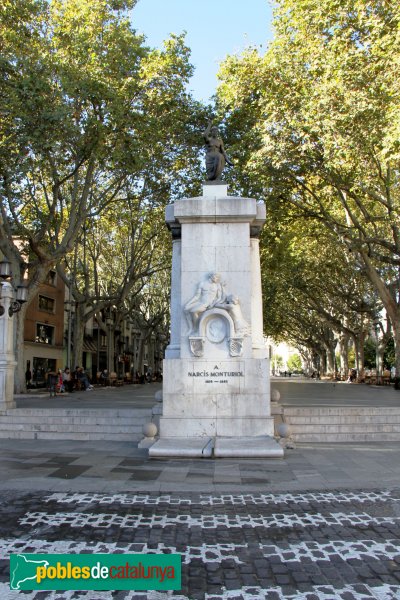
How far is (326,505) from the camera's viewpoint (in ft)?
20.9

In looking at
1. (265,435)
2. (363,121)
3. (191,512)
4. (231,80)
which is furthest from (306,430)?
A: (231,80)

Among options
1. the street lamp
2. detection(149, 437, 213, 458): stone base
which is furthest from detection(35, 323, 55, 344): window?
detection(149, 437, 213, 458): stone base

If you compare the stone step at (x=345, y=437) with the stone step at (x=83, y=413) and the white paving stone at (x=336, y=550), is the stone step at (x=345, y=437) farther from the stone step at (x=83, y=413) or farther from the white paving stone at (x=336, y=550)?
the white paving stone at (x=336, y=550)

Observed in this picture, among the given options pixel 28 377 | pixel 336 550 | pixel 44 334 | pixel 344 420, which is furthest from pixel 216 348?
pixel 44 334

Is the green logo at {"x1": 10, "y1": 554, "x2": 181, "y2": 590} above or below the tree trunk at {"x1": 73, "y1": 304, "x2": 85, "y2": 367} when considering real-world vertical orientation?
below

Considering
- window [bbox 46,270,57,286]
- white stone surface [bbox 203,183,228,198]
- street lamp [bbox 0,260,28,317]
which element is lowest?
street lamp [bbox 0,260,28,317]

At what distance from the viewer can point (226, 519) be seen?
578cm

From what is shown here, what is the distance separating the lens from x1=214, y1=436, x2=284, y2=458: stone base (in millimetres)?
8984

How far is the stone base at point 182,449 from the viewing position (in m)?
9.10

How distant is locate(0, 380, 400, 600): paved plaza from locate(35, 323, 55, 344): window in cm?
3339

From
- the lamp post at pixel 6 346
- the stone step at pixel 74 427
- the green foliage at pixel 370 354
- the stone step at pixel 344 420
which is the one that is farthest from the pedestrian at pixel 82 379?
the green foliage at pixel 370 354

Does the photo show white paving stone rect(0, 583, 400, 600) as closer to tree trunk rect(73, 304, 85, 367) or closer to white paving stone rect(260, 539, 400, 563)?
white paving stone rect(260, 539, 400, 563)

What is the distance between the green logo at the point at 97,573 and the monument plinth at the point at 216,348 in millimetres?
5157

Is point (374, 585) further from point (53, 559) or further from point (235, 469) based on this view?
point (235, 469)
